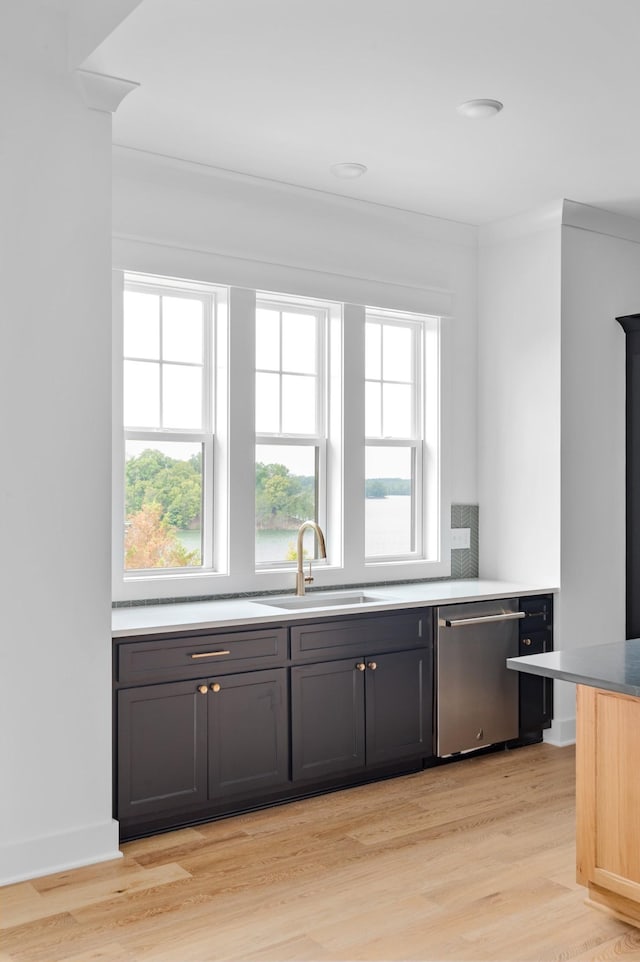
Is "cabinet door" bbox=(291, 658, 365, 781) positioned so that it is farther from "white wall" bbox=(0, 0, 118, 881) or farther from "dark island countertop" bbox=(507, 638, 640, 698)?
"dark island countertop" bbox=(507, 638, 640, 698)

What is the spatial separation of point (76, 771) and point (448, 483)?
2744 millimetres

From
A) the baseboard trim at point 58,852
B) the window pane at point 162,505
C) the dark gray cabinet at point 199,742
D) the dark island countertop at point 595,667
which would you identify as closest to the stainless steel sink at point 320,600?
the window pane at point 162,505

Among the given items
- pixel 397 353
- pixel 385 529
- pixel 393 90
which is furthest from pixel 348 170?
pixel 385 529

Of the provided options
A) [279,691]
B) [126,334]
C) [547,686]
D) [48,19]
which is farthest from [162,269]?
[547,686]

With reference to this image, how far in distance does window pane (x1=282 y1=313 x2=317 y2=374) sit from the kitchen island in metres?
2.32

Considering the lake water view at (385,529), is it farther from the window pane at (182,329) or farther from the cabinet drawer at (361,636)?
the window pane at (182,329)

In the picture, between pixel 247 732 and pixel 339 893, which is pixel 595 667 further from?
pixel 247 732

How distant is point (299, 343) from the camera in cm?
470

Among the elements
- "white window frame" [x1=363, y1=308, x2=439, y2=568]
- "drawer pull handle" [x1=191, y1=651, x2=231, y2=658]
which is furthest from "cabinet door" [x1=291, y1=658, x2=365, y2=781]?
"white window frame" [x1=363, y1=308, x2=439, y2=568]

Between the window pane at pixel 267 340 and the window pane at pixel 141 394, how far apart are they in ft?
1.89

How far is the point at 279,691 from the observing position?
3.81 m

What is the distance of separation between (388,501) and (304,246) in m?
1.49

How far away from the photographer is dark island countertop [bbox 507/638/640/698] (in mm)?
2494

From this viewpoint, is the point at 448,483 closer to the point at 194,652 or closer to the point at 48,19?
the point at 194,652
